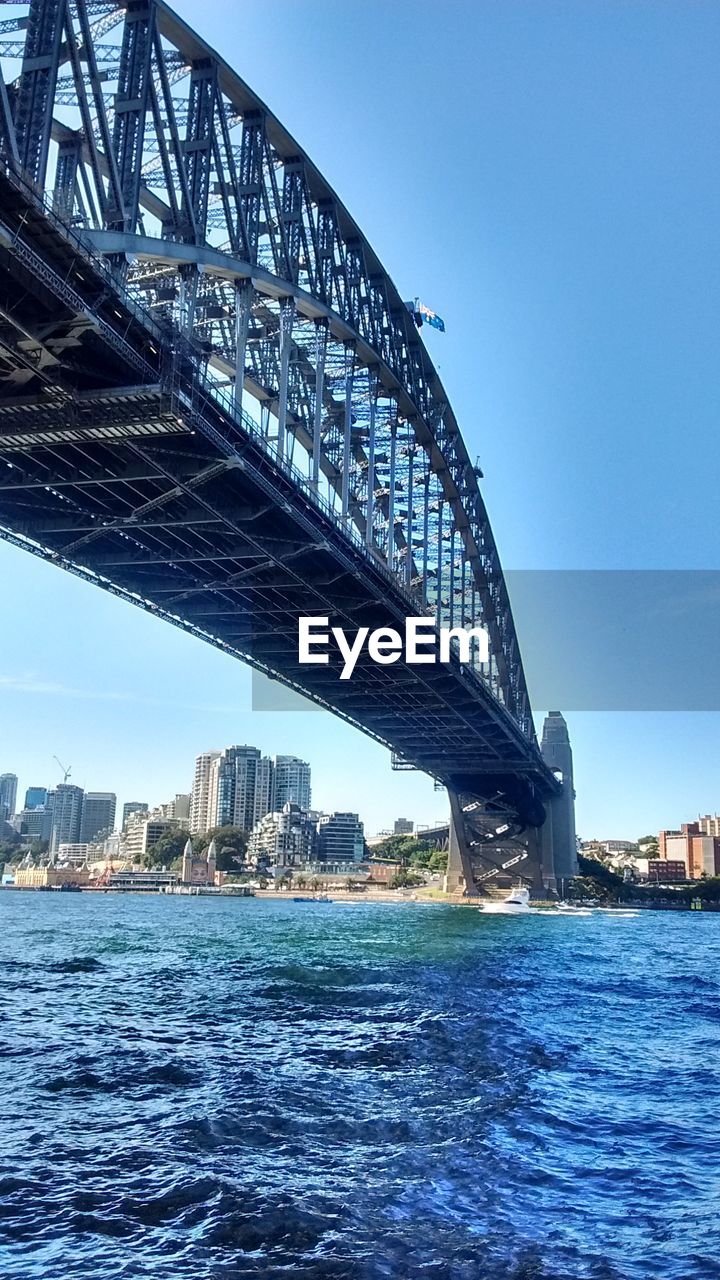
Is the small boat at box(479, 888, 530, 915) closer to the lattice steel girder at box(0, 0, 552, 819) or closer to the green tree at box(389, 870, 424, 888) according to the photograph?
the lattice steel girder at box(0, 0, 552, 819)

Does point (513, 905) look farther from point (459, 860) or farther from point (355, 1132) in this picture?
point (355, 1132)

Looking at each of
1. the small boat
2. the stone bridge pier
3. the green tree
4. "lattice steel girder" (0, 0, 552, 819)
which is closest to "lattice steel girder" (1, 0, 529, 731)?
"lattice steel girder" (0, 0, 552, 819)

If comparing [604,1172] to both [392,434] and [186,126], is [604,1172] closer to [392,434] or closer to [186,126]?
[186,126]

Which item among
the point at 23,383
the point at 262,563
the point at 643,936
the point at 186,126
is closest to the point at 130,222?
the point at 23,383

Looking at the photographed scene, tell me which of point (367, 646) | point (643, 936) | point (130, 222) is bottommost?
point (643, 936)

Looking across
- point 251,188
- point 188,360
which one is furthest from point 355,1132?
point 251,188
